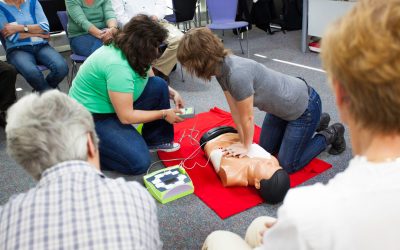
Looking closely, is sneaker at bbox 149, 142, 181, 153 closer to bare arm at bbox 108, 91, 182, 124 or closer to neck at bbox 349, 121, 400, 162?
bare arm at bbox 108, 91, 182, 124

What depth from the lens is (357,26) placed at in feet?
1.96

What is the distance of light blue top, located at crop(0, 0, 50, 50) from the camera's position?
10.0 feet

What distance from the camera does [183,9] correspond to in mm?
4824

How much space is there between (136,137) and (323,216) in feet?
5.83

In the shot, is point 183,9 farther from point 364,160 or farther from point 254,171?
point 364,160

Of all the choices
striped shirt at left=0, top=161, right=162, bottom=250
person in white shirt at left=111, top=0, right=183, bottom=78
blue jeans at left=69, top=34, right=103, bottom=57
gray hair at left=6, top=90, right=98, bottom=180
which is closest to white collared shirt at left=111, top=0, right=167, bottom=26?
person in white shirt at left=111, top=0, right=183, bottom=78

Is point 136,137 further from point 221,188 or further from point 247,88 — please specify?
point 247,88

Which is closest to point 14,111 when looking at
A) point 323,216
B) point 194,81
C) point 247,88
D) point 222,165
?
point 323,216

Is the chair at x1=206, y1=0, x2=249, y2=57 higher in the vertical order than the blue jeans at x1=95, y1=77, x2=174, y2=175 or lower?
higher

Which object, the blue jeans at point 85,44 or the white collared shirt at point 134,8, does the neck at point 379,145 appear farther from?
the white collared shirt at point 134,8

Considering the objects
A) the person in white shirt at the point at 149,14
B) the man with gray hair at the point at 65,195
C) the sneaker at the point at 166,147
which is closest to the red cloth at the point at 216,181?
the sneaker at the point at 166,147

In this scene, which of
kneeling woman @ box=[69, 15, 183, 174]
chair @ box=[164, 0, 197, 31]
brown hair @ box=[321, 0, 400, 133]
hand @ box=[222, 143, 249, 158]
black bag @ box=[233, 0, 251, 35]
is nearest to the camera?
brown hair @ box=[321, 0, 400, 133]

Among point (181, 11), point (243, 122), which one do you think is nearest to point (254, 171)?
point (243, 122)

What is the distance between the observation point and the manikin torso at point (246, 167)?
1966mm
